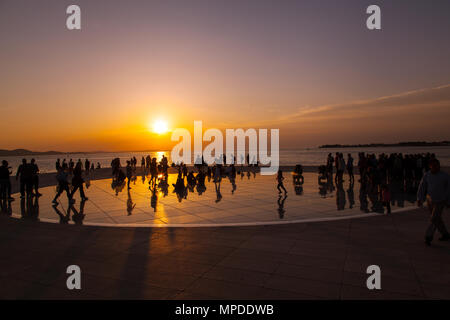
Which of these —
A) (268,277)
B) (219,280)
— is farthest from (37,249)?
(268,277)

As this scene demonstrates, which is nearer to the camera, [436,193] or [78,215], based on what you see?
[436,193]

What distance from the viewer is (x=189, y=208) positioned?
10625 millimetres

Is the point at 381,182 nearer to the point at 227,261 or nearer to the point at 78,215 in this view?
the point at 227,261

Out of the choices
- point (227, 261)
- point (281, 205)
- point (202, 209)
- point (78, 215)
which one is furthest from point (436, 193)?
point (78, 215)

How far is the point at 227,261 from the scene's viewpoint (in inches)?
203

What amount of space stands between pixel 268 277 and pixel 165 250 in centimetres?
235

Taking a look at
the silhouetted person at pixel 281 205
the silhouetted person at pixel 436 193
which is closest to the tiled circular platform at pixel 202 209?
the silhouetted person at pixel 281 205

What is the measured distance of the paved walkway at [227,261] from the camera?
403 centimetres

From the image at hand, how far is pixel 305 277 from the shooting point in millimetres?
4430
